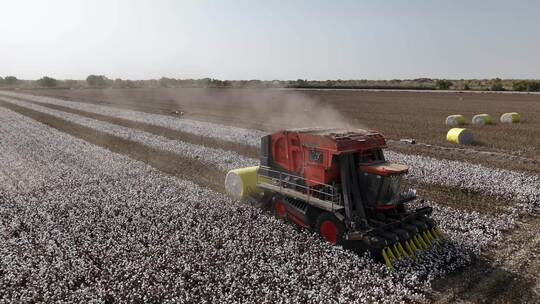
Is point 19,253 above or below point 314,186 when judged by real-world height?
below

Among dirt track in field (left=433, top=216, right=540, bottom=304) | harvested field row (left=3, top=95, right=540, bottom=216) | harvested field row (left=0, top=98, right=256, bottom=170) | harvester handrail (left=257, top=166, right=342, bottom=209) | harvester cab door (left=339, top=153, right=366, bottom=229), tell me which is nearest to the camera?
dirt track in field (left=433, top=216, right=540, bottom=304)

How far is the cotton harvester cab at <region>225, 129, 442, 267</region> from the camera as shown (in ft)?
35.5

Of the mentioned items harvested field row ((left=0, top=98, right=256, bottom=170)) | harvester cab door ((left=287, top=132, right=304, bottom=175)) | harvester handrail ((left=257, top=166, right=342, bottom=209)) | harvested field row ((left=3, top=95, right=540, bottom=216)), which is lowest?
harvested field row ((left=3, top=95, right=540, bottom=216))

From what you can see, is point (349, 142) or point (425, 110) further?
point (425, 110)

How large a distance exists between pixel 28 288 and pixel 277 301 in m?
5.77

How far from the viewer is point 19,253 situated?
11594 millimetres

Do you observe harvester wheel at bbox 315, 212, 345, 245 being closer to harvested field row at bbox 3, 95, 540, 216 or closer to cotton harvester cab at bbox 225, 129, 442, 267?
cotton harvester cab at bbox 225, 129, 442, 267

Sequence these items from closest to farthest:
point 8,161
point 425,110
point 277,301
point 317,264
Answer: point 277,301 → point 317,264 → point 8,161 → point 425,110

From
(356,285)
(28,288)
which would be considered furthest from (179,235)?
(356,285)

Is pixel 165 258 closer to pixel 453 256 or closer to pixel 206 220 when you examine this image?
pixel 206 220

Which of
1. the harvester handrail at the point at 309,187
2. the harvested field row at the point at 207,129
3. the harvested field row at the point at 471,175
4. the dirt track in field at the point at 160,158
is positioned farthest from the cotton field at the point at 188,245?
the harvested field row at the point at 207,129

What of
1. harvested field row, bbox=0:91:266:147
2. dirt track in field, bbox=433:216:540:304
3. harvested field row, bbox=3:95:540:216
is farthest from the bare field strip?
dirt track in field, bbox=433:216:540:304

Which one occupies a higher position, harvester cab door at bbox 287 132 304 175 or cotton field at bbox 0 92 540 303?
harvester cab door at bbox 287 132 304 175

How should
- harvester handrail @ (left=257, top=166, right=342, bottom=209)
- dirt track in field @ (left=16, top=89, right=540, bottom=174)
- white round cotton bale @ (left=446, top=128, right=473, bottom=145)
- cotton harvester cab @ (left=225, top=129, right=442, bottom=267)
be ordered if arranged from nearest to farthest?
cotton harvester cab @ (left=225, top=129, right=442, bottom=267)
harvester handrail @ (left=257, top=166, right=342, bottom=209)
dirt track in field @ (left=16, top=89, right=540, bottom=174)
white round cotton bale @ (left=446, top=128, right=473, bottom=145)
